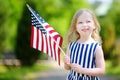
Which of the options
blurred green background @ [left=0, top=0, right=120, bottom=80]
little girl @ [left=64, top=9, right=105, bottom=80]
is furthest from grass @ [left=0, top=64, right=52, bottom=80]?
little girl @ [left=64, top=9, right=105, bottom=80]

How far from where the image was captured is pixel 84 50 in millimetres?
4473

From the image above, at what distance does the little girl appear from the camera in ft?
14.3

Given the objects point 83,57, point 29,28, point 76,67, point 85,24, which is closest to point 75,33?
point 85,24

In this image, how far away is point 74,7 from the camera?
45.1 m

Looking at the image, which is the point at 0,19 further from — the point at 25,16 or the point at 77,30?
the point at 77,30

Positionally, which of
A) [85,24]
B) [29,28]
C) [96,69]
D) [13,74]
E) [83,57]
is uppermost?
[29,28]

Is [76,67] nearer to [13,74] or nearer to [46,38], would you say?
[46,38]

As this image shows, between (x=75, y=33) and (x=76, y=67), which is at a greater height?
(x=75, y=33)

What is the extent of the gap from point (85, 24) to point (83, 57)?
0.32 m

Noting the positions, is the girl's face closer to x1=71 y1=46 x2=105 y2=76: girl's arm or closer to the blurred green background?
x1=71 y1=46 x2=105 y2=76: girl's arm

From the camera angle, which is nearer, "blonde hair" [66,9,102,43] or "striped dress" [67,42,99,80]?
"striped dress" [67,42,99,80]

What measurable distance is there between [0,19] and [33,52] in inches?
414

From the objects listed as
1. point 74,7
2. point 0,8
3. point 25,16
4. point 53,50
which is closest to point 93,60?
point 53,50

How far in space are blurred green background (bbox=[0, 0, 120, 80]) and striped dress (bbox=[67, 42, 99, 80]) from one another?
1537 centimetres
